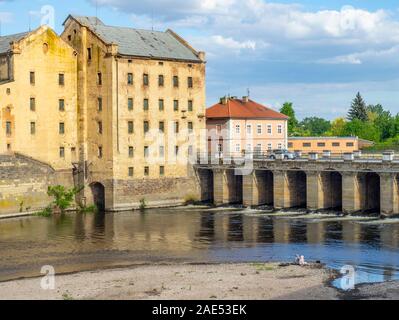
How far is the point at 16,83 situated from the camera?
83.1 m

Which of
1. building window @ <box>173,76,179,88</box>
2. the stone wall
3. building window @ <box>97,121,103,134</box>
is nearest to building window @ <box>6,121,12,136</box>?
the stone wall

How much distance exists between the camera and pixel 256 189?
8669 cm

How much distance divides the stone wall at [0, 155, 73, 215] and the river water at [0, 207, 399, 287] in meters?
2.55

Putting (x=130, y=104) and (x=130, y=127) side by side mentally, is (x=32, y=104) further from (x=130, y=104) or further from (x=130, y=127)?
(x=130, y=127)

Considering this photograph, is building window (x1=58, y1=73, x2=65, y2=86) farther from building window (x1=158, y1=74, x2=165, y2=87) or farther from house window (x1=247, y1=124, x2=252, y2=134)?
house window (x1=247, y1=124, x2=252, y2=134)

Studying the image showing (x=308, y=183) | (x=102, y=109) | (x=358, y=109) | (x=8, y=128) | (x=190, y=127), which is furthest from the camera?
(x=358, y=109)

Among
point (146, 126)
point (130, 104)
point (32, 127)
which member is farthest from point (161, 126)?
point (32, 127)

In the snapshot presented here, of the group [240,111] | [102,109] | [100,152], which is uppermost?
[240,111]

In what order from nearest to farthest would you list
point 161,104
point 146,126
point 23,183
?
point 23,183 < point 146,126 < point 161,104

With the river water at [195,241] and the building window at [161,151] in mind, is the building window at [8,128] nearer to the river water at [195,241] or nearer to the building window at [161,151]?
the river water at [195,241]

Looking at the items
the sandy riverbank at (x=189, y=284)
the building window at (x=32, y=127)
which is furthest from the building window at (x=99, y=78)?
the sandy riverbank at (x=189, y=284)

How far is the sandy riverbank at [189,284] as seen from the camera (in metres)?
42.8

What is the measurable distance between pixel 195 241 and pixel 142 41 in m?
34.6
